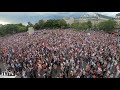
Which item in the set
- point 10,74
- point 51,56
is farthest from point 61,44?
point 10,74

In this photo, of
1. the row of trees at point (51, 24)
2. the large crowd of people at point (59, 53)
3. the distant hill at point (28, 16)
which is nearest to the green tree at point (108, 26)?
the large crowd of people at point (59, 53)

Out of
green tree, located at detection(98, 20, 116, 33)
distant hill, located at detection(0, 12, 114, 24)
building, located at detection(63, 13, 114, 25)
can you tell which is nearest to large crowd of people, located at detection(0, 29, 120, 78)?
green tree, located at detection(98, 20, 116, 33)

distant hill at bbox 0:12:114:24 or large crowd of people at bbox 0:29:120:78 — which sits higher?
distant hill at bbox 0:12:114:24

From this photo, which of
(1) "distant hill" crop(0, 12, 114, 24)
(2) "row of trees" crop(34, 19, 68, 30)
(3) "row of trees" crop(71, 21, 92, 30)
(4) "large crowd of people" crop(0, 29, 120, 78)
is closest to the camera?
(1) "distant hill" crop(0, 12, 114, 24)

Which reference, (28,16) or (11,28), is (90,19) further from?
(11,28)

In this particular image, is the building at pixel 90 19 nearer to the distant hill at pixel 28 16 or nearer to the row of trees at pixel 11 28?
the distant hill at pixel 28 16

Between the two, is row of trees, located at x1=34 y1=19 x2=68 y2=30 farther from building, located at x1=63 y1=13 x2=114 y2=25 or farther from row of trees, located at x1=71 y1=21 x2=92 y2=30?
row of trees, located at x1=71 y1=21 x2=92 y2=30
